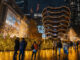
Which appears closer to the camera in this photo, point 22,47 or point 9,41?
point 22,47

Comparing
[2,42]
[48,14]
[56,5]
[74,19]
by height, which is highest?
[56,5]

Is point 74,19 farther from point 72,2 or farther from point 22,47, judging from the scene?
point 22,47

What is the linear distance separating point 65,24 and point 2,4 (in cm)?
7877

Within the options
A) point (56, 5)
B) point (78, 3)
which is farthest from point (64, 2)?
point (78, 3)

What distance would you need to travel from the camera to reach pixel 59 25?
105 metres

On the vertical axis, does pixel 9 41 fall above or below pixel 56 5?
below

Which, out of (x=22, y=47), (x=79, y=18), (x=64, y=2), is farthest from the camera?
(x=64, y=2)

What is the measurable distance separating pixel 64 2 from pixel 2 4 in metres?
75.8

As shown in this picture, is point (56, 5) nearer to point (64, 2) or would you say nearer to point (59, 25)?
point (64, 2)

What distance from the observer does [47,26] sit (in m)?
109

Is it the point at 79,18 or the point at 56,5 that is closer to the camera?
the point at 79,18

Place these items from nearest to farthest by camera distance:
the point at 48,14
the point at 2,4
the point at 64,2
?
the point at 2,4
the point at 64,2
the point at 48,14

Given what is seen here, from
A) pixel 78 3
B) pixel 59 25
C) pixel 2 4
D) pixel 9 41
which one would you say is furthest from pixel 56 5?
pixel 9 41

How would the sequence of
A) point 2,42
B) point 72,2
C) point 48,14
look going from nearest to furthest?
point 2,42 → point 72,2 → point 48,14
